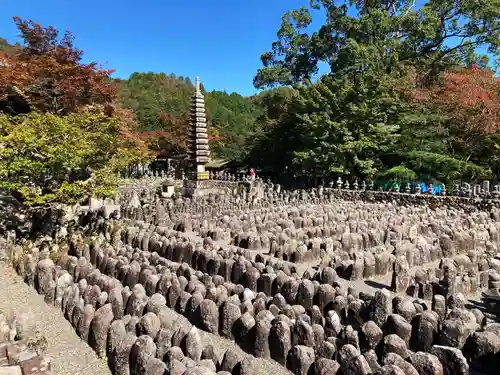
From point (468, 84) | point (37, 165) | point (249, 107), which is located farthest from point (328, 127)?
point (249, 107)

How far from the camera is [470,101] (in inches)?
573

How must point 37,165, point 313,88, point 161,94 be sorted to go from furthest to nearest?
point 161,94, point 313,88, point 37,165

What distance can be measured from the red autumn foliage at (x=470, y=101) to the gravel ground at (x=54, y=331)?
1568cm

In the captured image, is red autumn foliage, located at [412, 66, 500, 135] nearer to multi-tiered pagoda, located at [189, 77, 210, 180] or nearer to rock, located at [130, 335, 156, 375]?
multi-tiered pagoda, located at [189, 77, 210, 180]

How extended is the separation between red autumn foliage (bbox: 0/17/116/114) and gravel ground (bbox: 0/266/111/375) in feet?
35.3

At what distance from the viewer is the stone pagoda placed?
1711 cm

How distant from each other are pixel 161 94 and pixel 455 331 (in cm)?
4543

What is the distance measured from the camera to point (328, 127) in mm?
17906

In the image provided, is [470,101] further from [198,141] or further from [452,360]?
[452,360]

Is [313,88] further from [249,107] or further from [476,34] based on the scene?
[249,107]

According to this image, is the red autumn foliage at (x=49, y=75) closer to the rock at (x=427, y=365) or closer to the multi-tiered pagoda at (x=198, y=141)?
the multi-tiered pagoda at (x=198, y=141)

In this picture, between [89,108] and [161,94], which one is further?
[161,94]

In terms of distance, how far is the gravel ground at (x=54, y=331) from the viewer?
3.36 m

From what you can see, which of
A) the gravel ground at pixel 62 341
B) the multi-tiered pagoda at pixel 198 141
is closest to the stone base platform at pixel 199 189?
the multi-tiered pagoda at pixel 198 141
